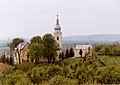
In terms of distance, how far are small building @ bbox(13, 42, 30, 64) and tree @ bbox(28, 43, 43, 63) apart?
3.49 metres

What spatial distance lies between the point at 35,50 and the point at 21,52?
18.6 ft

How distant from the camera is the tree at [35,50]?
40381 millimetres

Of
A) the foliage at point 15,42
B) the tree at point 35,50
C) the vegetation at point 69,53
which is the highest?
the foliage at point 15,42

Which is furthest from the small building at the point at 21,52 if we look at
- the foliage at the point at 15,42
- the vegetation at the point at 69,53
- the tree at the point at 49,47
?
the vegetation at the point at 69,53

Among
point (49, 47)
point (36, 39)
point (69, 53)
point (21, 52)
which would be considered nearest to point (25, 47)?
point (21, 52)

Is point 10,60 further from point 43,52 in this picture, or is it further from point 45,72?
point 45,72

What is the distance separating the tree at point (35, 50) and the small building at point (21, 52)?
3.49 m

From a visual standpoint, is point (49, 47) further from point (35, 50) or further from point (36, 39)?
point (36, 39)

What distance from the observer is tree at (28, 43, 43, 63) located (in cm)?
4038

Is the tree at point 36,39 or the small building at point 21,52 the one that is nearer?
the tree at point 36,39

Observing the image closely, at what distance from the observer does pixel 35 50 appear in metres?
40.7

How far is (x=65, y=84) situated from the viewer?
18375mm

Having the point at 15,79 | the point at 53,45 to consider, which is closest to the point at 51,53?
the point at 53,45

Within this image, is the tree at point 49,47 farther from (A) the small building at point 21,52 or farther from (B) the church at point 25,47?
(A) the small building at point 21,52
